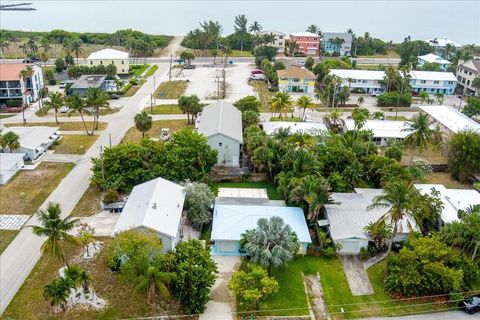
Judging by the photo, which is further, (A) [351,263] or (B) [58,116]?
(B) [58,116]

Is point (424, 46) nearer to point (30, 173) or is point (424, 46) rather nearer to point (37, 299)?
point (30, 173)

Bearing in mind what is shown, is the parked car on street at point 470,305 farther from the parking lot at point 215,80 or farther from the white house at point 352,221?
the parking lot at point 215,80

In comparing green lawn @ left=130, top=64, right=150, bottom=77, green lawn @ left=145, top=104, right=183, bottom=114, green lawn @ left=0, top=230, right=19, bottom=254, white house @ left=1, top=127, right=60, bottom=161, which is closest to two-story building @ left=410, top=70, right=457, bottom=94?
green lawn @ left=145, top=104, right=183, bottom=114

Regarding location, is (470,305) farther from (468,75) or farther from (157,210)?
(468,75)

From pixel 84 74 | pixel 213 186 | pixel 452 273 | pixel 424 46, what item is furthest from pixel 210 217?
pixel 424 46

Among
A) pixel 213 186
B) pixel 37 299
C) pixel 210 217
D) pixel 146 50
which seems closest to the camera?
pixel 37 299

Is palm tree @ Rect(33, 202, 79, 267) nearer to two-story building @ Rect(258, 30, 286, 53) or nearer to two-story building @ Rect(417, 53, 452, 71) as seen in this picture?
two-story building @ Rect(417, 53, 452, 71)
